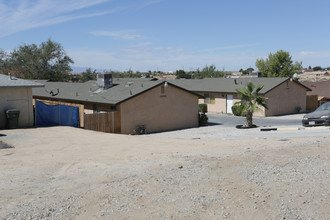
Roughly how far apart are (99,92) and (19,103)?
9365 mm

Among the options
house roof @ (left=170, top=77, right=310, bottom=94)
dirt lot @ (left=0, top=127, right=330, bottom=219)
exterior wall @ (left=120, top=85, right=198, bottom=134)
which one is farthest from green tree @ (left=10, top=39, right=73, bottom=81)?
dirt lot @ (left=0, top=127, right=330, bottom=219)

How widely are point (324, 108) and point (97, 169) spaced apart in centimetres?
1604

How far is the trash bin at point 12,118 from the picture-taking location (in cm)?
2130

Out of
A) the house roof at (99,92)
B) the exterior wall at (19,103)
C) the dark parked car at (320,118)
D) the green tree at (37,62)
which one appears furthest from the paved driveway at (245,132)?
the green tree at (37,62)

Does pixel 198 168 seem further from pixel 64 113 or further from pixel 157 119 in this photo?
pixel 157 119

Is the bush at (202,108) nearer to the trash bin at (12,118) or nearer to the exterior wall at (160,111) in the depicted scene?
the exterior wall at (160,111)

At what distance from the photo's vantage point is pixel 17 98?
73.4 feet

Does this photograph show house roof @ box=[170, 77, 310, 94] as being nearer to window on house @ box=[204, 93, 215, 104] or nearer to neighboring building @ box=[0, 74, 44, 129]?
window on house @ box=[204, 93, 215, 104]

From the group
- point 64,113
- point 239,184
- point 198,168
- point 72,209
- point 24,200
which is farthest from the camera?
point 64,113

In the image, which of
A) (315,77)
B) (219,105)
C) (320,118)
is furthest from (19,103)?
(315,77)

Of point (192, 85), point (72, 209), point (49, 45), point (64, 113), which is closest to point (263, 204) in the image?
point (72, 209)

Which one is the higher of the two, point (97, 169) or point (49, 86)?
point (49, 86)

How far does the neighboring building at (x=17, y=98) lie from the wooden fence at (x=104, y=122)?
139 inches

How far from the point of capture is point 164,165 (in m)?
10.7
